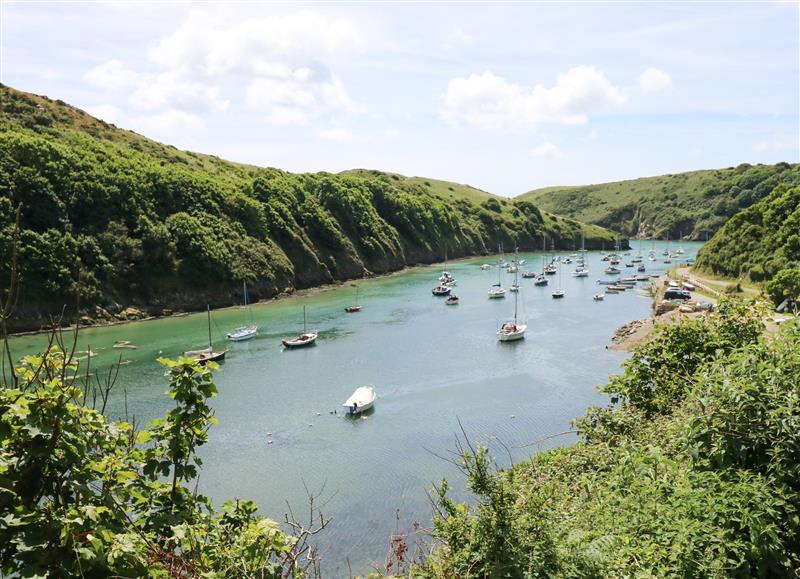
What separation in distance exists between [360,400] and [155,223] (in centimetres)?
5616

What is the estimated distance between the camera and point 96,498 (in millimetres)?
6617

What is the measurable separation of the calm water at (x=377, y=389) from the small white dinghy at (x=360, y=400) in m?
1.00

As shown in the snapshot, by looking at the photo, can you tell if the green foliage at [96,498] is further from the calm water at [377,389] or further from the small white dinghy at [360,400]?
the small white dinghy at [360,400]

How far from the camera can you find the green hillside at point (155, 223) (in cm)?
7050

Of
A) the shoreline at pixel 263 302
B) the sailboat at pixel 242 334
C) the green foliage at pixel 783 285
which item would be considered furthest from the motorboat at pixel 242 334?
the green foliage at pixel 783 285

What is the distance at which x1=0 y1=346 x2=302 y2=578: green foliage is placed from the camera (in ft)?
19.2

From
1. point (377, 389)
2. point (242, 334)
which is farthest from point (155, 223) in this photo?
point (377, 389)

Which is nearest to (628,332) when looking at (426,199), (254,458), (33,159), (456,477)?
(456,477)

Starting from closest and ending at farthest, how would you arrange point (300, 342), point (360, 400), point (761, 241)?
1. point (360, 400)
2. point (300, 342)
3. point (761, 241)

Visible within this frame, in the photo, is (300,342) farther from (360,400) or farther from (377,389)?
(360,400)

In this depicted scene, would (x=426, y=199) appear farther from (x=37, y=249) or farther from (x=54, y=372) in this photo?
(x=54, y=372)

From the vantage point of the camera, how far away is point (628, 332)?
63.5 m

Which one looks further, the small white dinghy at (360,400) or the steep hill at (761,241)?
the steep hill at (761,241)

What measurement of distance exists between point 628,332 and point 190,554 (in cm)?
6255
